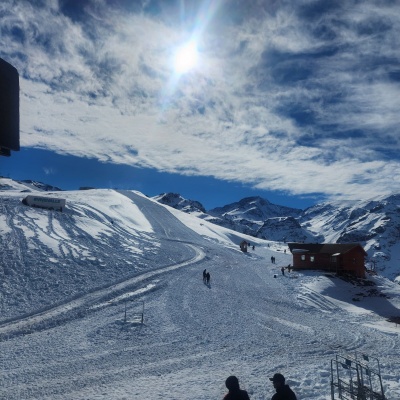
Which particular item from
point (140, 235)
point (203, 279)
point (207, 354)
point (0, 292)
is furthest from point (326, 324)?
point (140, 235)

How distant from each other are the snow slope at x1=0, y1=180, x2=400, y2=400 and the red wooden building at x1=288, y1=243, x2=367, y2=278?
5.09m

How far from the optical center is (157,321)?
84.4ft

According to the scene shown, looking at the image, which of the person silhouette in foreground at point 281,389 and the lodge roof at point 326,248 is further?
the lodge roof at point 326,248

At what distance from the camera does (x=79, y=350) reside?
19.4 meters

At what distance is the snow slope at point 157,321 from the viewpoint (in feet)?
50.5

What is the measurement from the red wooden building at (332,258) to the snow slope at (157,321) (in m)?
5.09

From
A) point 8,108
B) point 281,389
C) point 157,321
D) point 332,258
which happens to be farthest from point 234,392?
point 332,258

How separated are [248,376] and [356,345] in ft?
36.2

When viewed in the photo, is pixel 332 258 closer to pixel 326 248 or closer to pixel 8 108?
pixel 326 248

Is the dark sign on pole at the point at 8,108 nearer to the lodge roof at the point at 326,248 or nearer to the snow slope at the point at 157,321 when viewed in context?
the snow slope at the point at 157,321

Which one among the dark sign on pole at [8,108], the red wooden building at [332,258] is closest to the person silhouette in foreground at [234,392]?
the dark sign on pole at [8,108]

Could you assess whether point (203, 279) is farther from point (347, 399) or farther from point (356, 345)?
point (347, 399)

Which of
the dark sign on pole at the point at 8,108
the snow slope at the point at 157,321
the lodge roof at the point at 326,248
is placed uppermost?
the dark sign on pole at the point at 8,108

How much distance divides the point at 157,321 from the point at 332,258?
4028cm
